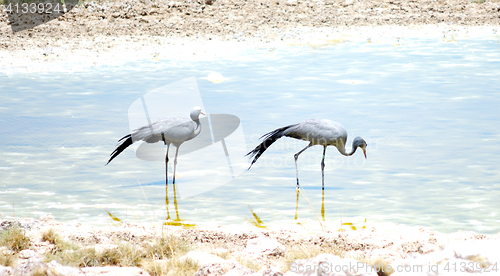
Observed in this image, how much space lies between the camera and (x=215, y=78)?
512 inches

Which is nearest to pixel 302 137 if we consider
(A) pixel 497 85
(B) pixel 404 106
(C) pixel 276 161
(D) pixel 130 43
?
(C) pixel 276 161

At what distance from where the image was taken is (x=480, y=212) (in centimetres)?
625

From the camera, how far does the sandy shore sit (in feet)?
51.9

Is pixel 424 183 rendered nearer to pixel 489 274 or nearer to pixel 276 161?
pixel 276 161

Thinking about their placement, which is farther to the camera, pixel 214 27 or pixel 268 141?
pixel 214 27

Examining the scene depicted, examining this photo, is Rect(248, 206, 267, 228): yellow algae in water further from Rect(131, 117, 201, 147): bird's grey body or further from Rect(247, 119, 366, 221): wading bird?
Rect(131, 117, 201, 147): bird's grey body

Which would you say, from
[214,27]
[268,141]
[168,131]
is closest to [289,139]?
[268,141]

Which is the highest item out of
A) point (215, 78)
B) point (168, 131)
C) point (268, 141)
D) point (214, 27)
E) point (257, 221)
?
point (168, 131)

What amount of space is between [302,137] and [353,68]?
6.59m

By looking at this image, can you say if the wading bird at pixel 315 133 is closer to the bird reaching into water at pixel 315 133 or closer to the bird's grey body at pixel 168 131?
the bird reaching into water at pixel 315 133

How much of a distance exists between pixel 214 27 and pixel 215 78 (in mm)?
5277

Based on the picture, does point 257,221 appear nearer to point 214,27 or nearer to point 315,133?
point 315,133

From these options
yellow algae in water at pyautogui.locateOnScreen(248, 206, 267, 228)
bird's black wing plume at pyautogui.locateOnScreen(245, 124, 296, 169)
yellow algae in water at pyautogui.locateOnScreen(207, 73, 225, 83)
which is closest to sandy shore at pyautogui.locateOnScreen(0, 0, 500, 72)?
yellow algae in water at pyautogui.locateOnScreen(207, 73, 225, 83)

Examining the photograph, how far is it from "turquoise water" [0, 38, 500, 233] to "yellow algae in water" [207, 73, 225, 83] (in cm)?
13
